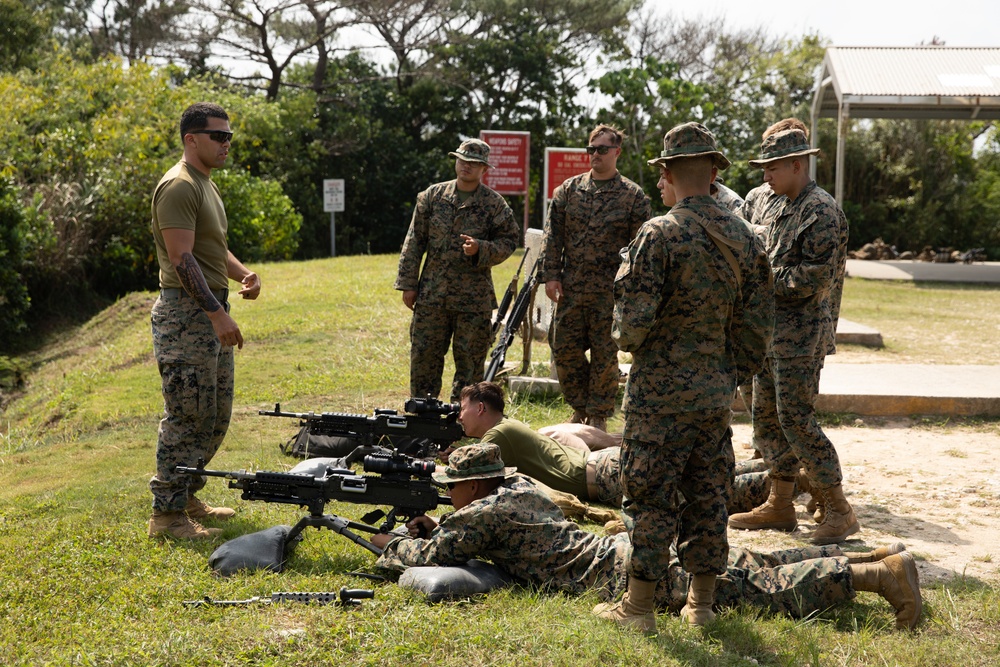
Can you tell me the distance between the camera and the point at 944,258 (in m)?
24.6

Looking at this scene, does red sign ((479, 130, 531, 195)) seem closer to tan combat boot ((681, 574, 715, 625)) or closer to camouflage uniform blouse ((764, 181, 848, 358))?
camouflage uniform blouse ((764, 181, 848, 358))

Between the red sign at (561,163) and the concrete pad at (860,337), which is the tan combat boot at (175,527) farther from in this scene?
the concrete pad at (860,337)

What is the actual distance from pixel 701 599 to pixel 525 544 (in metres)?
0.83

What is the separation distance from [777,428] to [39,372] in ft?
38.1

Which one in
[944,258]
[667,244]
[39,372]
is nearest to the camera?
[667,244]

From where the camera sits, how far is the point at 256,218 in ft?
71.5

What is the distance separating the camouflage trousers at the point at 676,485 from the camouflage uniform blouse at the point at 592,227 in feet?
11.1

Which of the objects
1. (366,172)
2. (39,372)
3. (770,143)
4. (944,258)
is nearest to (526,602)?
(770,143)

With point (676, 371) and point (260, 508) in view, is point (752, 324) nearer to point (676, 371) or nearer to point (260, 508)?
point (676, 371)

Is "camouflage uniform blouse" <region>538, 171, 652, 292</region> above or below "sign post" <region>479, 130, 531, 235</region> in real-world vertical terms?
below

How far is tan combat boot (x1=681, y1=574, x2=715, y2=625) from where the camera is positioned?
4199 mm

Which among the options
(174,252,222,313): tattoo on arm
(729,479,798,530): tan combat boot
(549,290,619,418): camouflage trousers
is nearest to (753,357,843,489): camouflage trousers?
(729,479,798,530): tan combat boot

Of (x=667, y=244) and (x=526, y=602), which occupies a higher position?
(x=667, y=244)

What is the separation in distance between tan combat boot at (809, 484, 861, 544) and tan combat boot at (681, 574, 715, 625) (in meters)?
1.49
